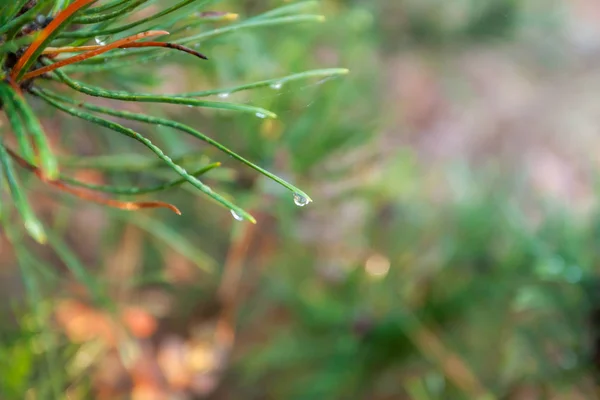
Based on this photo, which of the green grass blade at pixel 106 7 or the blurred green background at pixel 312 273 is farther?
the blurred green background at pixel 312 273

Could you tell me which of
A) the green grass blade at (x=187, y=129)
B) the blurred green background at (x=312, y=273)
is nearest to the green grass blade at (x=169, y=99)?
the green grass blade at (x=187, y=129)

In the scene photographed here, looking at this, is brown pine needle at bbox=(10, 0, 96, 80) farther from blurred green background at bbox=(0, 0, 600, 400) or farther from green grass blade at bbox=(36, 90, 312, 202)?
blurred green background at bbox=(0, 0, 600, 400)

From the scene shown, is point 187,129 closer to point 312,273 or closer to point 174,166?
point 174,166

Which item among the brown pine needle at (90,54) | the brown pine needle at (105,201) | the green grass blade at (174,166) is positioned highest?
the brown pine needle at (90,54)

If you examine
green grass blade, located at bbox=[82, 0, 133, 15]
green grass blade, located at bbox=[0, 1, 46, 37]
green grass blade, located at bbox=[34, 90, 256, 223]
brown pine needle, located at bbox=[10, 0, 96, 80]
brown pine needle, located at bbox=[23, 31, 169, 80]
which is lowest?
green grass blade, located at bbox=[34, 90, 256, 223]

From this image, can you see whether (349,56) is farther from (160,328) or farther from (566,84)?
(566,84)

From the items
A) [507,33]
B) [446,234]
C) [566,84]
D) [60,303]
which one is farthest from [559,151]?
[60,303]

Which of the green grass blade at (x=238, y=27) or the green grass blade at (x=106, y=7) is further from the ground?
the green grass blade at (x=106, y=7)

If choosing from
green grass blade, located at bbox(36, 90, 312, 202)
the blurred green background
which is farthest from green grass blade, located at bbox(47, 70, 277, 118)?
the blurred green background

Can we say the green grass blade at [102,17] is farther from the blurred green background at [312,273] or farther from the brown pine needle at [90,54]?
the blurred green background at [312,273]
